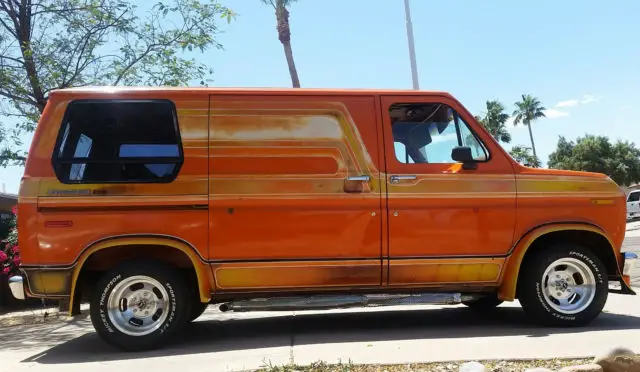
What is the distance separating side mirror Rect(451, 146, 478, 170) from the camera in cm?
476

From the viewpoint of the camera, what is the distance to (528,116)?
191ft

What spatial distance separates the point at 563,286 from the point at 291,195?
2.88 m

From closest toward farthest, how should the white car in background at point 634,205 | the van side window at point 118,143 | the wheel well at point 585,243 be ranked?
the van side window at point 118,143 → the wheel well at point 585,243 → the white car in background at point 634,205

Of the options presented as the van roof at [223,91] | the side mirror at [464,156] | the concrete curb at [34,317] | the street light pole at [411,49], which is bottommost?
the concrete curb at [34,317]

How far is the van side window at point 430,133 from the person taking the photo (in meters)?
4.93

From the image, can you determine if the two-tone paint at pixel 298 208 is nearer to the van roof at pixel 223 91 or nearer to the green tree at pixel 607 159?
the van roof at pixel 223 91

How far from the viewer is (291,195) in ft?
15.1

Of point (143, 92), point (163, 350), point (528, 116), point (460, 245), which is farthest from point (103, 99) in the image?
point (528, 116)

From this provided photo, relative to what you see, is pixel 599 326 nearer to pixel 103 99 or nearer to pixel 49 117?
pixel 103 99

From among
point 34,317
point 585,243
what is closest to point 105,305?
point 34,317

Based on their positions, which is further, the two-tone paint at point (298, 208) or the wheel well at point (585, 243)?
the wheel well at point (585, 243)

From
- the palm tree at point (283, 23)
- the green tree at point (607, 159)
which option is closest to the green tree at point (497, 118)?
the green tree at point (607, 159)

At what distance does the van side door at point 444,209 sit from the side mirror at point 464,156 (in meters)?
0.04

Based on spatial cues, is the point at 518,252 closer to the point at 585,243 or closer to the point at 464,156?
the point at 585,243
